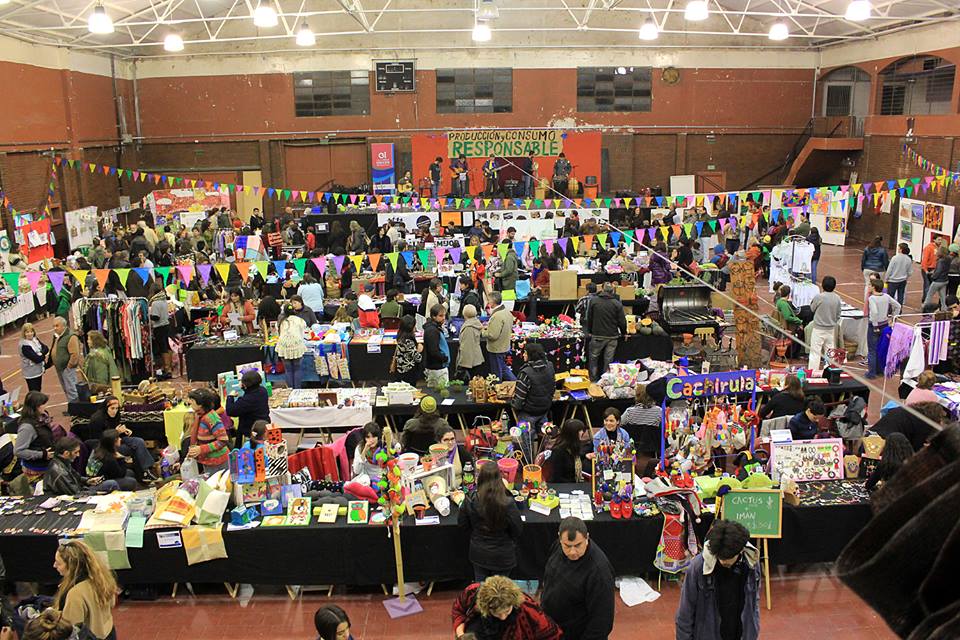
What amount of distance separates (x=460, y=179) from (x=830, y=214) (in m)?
10.5

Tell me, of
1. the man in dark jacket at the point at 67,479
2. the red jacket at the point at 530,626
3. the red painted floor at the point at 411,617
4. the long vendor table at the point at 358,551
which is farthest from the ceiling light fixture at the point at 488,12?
the red jacket at the point at 530,626

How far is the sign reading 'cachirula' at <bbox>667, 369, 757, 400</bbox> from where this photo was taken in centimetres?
741

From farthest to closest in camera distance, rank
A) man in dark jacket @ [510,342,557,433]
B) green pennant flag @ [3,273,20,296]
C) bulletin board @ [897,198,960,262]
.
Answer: bulletin board @ [897,198,960,262]
green pennant flag @ [3,273,20,296]
man in dark jacket @ [510,342,557,433]

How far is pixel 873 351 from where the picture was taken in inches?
425

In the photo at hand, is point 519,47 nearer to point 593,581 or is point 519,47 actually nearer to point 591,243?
point 591,243

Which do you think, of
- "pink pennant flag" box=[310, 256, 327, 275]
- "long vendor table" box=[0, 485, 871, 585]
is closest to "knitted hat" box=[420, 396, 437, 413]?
"long vendor table" box=[0, 485, 871, 585]

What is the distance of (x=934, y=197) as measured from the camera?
19.2 meters

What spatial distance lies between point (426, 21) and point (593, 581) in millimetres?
22306

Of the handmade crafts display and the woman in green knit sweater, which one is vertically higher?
the woman in green knit sweater

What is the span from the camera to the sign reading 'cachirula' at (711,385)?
24.3ft

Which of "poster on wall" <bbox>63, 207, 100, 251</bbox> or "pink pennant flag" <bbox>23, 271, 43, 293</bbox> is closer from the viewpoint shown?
"pink pennant flag" <bbox>23, 271, 43, 293</bbox>

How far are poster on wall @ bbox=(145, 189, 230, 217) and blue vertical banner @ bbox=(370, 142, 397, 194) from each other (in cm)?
487

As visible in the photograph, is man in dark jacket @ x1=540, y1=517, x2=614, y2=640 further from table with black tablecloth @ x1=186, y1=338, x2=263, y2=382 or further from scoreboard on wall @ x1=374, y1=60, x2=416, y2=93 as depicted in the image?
scoreboard on wall @ x1=374, y1=60, x2=416, y2=93

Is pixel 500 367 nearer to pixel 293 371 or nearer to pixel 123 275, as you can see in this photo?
pixel 293 371
